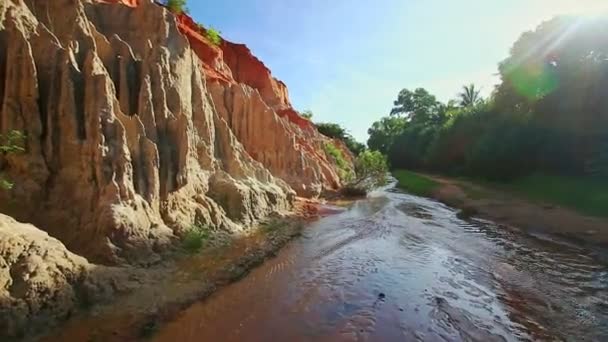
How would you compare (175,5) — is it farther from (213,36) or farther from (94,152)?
(94,152)

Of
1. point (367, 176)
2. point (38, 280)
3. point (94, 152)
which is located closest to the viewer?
point (38, 280)

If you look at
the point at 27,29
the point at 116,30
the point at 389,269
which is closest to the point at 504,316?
the point at 389,269

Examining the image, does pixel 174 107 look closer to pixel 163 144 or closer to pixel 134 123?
pixel 163 144

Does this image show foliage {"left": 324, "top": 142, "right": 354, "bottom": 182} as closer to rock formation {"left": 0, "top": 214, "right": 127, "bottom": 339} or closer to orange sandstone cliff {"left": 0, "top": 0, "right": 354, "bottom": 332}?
orange sandstone cliff {"left": 0, "top": 0, "right": 354, "bottom": 332}

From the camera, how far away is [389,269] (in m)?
10.8

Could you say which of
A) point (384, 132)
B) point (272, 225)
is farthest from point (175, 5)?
point (384, 132)

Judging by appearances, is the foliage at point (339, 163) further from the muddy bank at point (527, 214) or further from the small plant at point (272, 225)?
the small plant at point (272, 225)

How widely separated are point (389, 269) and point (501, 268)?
3.50m

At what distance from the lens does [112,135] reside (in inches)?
348

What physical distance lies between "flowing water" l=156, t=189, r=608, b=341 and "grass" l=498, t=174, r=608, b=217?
581 cm

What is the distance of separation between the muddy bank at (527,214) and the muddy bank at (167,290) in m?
12.1

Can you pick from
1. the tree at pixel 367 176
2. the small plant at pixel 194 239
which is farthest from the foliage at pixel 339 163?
the small plant at pixel 194 239

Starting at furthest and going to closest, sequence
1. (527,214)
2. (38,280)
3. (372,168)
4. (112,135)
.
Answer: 1. (372,168)
2. (527,214)
3. (112,135)
4. (38,280)

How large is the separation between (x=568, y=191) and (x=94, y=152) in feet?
79.5
